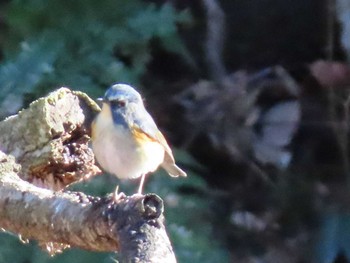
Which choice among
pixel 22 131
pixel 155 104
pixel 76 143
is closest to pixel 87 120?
pixel 76 143

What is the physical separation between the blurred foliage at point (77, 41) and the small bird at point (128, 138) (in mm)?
897

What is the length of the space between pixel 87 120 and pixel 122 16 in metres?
1.52

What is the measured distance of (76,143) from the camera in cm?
192

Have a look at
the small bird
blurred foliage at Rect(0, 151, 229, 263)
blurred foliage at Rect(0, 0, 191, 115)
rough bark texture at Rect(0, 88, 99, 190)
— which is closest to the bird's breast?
the small bird

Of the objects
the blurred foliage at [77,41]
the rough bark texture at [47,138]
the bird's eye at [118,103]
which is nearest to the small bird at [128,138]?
the bird's eye at [118,103]

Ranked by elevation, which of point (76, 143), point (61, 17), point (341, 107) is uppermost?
Answer: point (76, 143)

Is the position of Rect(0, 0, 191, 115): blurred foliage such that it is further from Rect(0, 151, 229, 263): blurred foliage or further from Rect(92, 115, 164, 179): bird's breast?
Rect(92, 115, 164, 179): bird's breast

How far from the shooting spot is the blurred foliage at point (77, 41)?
3070mm

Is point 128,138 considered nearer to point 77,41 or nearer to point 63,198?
point 63,198

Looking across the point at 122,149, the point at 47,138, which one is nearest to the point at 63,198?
the point at 47,138

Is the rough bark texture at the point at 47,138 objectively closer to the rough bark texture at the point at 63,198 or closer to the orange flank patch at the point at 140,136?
the rough bark texture at the point at 63,198

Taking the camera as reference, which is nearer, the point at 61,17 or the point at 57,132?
the point at 57,132

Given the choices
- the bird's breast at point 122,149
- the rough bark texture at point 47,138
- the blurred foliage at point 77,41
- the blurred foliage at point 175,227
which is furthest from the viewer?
the blurred foliage at point 77,41

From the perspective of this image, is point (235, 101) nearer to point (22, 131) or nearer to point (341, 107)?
point (341, 107)
